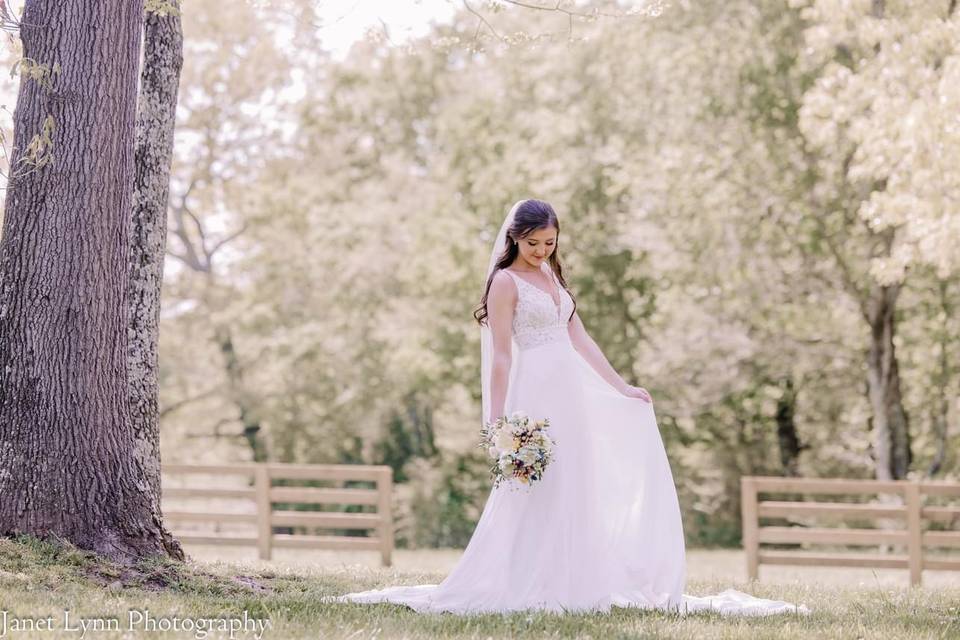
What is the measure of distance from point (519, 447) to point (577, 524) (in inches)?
26.5

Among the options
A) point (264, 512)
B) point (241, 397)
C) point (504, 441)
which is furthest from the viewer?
point (241, 397)

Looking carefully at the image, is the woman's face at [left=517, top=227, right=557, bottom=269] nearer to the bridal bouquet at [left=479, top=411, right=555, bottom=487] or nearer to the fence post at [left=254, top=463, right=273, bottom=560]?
the bridal bouquet at [left=479, top=411, right=555, bottom=487]

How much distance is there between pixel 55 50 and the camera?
6801mm

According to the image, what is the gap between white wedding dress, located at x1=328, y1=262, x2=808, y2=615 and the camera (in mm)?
6305

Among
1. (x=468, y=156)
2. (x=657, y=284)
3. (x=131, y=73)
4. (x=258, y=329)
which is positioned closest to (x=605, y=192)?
(x=657, y=284)

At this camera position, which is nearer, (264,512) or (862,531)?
(862,531)

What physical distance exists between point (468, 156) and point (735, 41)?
6.80 metres

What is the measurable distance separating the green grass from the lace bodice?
1579 millimetres

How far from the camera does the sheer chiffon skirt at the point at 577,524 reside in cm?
630

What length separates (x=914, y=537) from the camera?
11688mm

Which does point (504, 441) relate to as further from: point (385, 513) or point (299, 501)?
point (299, 501)

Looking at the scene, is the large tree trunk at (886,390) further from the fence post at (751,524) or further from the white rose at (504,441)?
the white rose at (504,441)

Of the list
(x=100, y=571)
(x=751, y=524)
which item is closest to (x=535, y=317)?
(x=100, y=571)

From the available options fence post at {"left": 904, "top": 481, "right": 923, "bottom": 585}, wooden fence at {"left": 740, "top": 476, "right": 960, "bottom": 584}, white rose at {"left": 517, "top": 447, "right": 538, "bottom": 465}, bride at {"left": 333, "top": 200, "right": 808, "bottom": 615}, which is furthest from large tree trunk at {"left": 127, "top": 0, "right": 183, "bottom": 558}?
fence post at {"left": 904, "top": 481, "right": 923, "bottom": 585}
